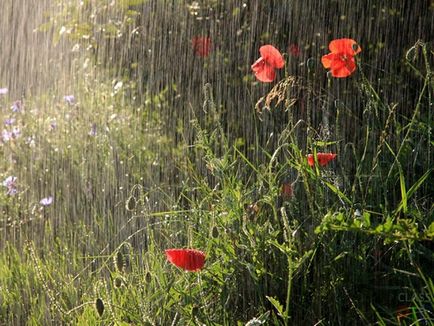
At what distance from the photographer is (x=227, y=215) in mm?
2461

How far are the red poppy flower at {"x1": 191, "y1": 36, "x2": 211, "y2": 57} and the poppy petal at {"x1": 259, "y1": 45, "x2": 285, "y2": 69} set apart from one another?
37.3 inches

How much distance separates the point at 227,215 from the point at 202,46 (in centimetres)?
133

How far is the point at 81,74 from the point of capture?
16.1ft

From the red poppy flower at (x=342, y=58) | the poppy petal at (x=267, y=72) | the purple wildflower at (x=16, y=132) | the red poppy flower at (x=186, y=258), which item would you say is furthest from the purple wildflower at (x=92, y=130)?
the red poppy flower at (x=186, y=258)

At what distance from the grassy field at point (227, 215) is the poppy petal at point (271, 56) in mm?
33

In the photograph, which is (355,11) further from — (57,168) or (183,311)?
(183,311)

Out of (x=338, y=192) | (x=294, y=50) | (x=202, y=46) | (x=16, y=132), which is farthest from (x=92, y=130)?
(x=338, y=192)

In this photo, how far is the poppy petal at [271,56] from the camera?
8.87 ft

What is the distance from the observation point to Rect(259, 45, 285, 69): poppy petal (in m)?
2.71

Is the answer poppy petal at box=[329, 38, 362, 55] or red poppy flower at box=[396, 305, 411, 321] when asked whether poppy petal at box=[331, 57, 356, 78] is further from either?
red poppy flower at box=[396, 305, 411, 321]

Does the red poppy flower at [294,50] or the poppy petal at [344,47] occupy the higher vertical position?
the poppy petal at [344,47]

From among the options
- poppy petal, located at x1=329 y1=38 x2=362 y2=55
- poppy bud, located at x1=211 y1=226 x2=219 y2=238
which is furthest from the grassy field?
poppy petal, located at x1=329 y1=38 x2=362 y2=55

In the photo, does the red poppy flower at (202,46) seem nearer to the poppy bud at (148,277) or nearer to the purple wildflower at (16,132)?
the purple wildflower at (16,132)

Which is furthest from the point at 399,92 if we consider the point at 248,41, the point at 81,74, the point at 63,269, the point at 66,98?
the point at 81,74
